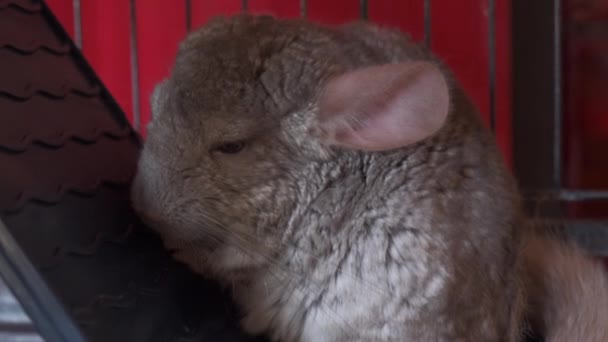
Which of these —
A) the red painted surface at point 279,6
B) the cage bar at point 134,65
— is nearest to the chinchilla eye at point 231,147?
the cage bar at point 134,65

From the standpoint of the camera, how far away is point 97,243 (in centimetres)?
99

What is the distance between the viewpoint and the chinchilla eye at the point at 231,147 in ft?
3.63

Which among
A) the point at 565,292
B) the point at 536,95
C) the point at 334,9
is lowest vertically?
the point at 565,292

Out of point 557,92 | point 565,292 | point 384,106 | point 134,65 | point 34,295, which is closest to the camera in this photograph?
point 34,295

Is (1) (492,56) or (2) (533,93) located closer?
(1) (492,56)

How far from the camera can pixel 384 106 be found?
1.08 m

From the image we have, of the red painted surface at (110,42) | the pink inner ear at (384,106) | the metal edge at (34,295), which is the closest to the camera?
the metal edge at (34,295)

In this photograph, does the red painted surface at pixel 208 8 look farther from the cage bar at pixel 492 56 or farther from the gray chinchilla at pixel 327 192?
the gray chinchilla at pixel 327 192

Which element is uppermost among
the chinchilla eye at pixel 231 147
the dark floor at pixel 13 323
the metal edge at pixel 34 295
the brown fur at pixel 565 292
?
the chinchilla eye at pixel 231 147

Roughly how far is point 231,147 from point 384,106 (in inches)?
8.1

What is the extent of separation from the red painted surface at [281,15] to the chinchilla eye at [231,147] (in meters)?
1.14

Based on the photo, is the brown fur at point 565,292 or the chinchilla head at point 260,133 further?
the brown fur at point 565,292

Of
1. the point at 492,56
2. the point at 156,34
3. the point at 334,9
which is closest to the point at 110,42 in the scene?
the point at 156,34

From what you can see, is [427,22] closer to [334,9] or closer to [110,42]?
[334,9]
